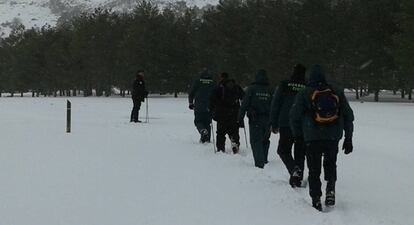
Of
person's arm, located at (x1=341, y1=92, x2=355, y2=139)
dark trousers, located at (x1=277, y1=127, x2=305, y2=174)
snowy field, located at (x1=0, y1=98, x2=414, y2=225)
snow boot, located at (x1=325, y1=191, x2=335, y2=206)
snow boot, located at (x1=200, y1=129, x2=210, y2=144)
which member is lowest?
snowy field, located at (x1=0, y1=98, x2=414, y2=225)

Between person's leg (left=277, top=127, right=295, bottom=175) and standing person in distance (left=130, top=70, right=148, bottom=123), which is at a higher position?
standing person in distance (left=130, top=70, right=148, bottom=123)

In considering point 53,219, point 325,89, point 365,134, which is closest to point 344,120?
point 325,89

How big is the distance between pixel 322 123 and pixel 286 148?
1777mm

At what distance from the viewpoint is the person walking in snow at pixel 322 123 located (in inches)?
279

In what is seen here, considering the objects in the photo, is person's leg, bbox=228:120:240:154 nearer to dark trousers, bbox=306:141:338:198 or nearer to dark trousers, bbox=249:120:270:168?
dark trousers, bbox=249:120:270:168

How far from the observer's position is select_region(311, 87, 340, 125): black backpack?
704 cm

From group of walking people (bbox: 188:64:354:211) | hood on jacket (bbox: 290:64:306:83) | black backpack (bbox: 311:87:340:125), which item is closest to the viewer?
black backpack (bbox: 311:87:340:125)

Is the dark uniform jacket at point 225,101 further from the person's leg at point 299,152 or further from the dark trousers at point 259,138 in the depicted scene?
the person's leg at point 299,152

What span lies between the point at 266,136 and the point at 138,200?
3.53 meters

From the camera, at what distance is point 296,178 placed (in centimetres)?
870

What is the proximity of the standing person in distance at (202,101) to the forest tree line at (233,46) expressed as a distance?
29729mm

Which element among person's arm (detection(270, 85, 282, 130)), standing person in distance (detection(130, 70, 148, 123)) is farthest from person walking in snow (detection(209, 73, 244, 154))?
standing person in distance (detection(130, 70, 148, 123))

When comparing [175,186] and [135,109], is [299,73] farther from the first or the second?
[135,109]

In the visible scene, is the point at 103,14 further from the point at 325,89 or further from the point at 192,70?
the point at 325,89
